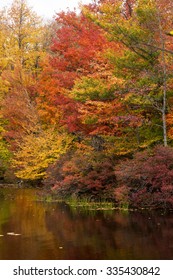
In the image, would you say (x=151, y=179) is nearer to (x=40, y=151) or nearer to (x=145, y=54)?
(x=145, y=54)

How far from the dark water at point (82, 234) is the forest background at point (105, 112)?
1858mm

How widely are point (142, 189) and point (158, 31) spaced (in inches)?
259

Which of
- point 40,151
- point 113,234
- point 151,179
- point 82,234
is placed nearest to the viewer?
point 113,234

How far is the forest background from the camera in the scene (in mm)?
16272

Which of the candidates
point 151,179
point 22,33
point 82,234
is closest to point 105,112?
point 151,179

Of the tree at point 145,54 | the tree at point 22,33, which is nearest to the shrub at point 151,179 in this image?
the tree at point 145,54

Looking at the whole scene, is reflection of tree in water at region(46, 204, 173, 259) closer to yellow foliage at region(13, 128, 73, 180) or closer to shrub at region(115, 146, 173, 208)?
shrub at region(115, 146, 173, 208)

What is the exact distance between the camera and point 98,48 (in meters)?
21.6

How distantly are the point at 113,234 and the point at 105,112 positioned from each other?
9045 mm

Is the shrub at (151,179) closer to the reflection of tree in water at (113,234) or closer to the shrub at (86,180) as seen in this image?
the reflection of tree in water at (113,234)

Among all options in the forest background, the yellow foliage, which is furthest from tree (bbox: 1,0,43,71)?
the yellow foliage

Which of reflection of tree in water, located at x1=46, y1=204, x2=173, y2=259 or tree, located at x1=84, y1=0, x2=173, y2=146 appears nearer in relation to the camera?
reflection of tree in water, located at x1=46, y1=204, x2=173, y2=259

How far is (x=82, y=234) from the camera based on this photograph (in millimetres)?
11195

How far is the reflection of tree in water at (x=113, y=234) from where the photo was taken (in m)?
8.91
